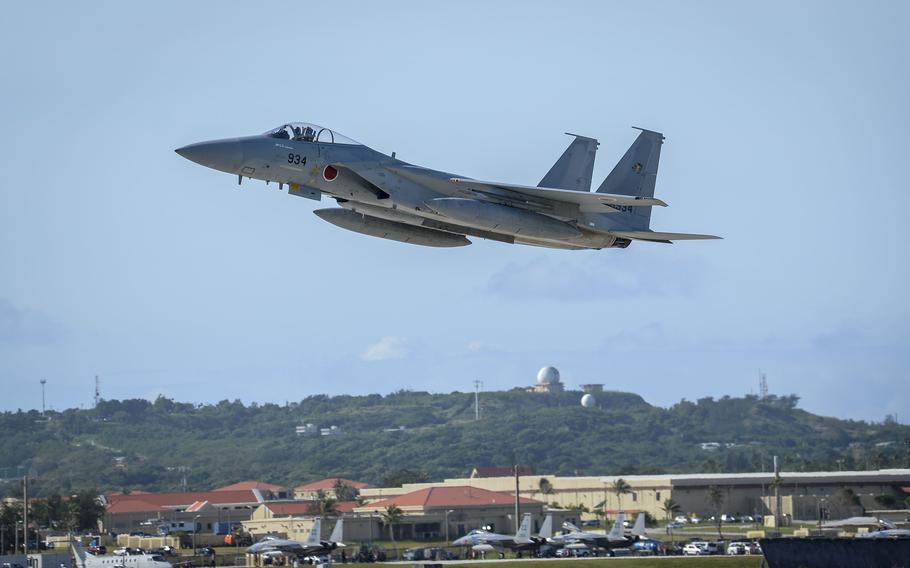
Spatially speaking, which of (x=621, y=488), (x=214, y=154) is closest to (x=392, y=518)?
(x=621, y=488)

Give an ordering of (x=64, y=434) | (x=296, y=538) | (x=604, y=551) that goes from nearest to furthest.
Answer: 1. (x=604, y=551)
2. (x=296, y=538)
3. (x=64, y=434)

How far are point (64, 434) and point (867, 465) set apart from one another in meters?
126

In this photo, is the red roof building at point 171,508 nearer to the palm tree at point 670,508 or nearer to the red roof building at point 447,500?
the red roof building at point 447,500

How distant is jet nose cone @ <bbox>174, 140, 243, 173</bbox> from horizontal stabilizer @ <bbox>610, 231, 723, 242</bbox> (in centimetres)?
1223

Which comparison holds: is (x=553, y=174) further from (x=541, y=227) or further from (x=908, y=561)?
(x=908, y=561)

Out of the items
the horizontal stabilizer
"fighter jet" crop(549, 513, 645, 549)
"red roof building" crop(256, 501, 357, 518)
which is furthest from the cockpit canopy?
"red roof building" crop(256, 501, 357, 518)

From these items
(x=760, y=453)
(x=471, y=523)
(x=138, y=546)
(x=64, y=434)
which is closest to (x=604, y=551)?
(x=471, y=523)

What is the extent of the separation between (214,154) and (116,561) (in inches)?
1229

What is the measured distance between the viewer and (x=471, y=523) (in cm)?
8550

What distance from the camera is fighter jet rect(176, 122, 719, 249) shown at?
34969 millimetres

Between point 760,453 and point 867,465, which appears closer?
point 867,465

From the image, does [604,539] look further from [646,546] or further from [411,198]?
[411,198]

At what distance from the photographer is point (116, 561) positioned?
193 feet

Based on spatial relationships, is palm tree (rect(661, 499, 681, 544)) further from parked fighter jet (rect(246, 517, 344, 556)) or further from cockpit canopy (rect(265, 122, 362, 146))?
cockpit canopy (rect(265, 122, 362, 146))
